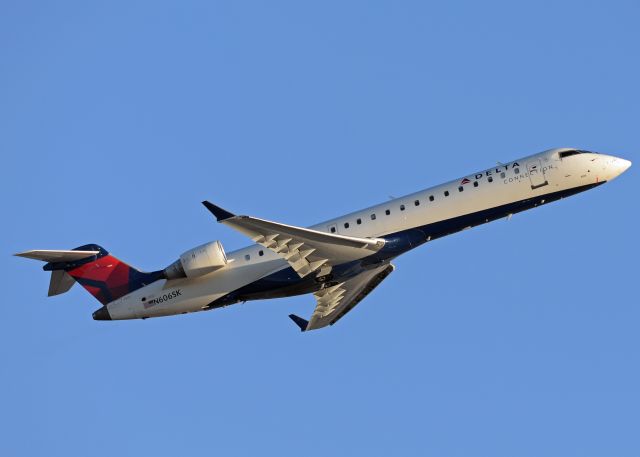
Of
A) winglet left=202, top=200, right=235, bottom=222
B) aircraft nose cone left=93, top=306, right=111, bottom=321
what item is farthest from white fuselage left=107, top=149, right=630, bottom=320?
winglet left=202, top=200, right=235, bottom=222

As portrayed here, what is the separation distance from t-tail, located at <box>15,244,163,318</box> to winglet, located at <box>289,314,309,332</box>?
6.01 m

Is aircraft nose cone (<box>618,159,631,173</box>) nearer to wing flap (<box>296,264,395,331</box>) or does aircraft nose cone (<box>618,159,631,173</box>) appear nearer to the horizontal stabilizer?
wing flap (<box>296,264,395,331</box>)

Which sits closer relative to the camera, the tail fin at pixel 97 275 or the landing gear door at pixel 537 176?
the landing gear door at pixel 537 176

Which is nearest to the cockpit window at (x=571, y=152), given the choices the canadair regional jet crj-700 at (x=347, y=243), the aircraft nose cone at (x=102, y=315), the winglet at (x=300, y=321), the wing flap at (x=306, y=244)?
the canadair regional jet crj-700 at (x=347, y=243)

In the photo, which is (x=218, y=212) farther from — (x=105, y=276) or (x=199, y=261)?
(x=105, y=276)

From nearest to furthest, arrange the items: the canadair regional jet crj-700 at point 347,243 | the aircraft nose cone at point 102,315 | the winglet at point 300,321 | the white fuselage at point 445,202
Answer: the canadair regional jet crj-700 at point 347,243
the white fuselage at point 445,202
the aircraft nose cone at point 102,315
the winglet at point 300,321

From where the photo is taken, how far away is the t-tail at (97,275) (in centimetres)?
3475

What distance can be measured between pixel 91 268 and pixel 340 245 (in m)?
9.69

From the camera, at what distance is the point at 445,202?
106 feet

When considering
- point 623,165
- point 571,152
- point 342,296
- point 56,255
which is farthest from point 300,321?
point 623,165

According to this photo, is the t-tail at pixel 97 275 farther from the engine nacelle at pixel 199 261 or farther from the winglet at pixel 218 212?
the winglet at pixel 218 212

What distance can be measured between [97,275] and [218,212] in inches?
345

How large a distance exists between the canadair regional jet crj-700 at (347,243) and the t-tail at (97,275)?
131 mm

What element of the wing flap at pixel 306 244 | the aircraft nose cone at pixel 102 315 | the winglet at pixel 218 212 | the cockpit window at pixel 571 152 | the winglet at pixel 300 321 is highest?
the cockpit window at pixel 571 152
